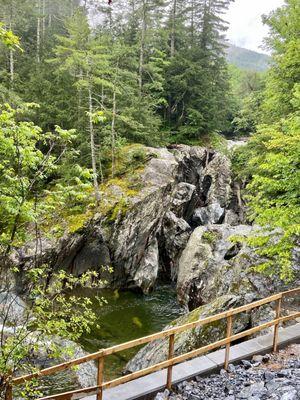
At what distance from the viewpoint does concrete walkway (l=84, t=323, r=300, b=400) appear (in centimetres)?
643

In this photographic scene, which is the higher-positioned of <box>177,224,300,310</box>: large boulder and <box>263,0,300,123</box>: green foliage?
<box>263,0,300,123</box>: green foliage

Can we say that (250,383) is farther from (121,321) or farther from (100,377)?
(121,321)

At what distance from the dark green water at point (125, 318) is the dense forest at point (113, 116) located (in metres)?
1.58

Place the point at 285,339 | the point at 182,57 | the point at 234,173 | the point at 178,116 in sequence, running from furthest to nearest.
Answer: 1. the point at 178,116
2. the point at 182,57
3. the point at 234,173
4. the point at 285,339

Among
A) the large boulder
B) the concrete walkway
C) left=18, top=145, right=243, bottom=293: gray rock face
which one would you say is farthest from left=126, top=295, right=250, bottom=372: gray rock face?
left=18, top=145, right=243, bottom=293: gray rock face

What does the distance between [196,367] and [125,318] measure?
10235 mm

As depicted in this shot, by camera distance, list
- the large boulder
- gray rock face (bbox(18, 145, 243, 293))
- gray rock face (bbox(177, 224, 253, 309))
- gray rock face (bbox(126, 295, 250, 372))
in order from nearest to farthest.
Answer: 1. gray rock face (bbox(126, 295, 250, 372))
2. the large boulder
3. gray rock face (bbox(177, 224, 253, 309))
4. gray rock face (bbox(18, 145, 243, 293))

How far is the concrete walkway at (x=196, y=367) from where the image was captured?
643cm

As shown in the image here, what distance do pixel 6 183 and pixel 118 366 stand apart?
9.67 m

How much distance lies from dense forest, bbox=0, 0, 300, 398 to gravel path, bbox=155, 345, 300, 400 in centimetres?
254

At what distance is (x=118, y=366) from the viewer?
41.2 feet

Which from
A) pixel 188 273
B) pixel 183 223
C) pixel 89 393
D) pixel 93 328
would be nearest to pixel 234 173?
pixel 183 223

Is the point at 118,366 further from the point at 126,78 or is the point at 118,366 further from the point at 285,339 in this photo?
the point at 126,78

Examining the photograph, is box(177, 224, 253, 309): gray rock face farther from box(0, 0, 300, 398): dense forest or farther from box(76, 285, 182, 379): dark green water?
box(0, 0, 300, 398): dense forest
